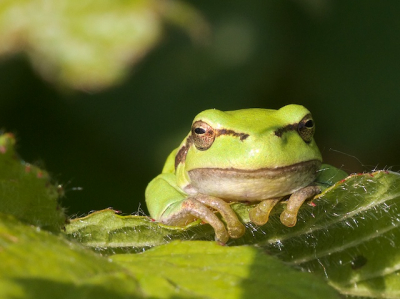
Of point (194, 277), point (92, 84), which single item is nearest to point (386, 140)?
point (92, 84)

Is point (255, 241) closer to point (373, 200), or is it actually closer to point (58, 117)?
point (373, 200)

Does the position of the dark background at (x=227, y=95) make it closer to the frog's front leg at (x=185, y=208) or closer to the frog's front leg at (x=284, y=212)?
the frog's front leg at (x=185, y=208)

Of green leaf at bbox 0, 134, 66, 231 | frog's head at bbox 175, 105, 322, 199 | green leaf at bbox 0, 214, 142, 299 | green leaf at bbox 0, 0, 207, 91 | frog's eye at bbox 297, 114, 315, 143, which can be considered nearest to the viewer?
green leaf at bbox 0, 214, 142, 299

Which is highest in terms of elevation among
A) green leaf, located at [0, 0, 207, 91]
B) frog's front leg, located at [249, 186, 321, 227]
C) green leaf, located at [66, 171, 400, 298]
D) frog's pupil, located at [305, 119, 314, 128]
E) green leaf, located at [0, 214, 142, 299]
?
green leaf, located at [0, 0, 207, 91]

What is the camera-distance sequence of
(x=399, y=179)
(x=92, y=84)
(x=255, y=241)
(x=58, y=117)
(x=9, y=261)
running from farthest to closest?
(x=58, y=117)
(x=92, y=84)
(x=255, y=241)
(x=399, y=179)
(x=9, y=261)

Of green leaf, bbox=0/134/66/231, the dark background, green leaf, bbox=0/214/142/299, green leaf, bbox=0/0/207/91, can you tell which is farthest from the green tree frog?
the dark background

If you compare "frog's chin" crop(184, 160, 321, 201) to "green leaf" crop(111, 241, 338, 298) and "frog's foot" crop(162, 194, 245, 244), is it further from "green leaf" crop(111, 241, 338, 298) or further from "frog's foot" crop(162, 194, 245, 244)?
"green leaf" crop(111, 241, 338, 298)

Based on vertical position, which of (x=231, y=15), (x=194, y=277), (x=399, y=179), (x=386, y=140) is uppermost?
(x=231, y=15)
